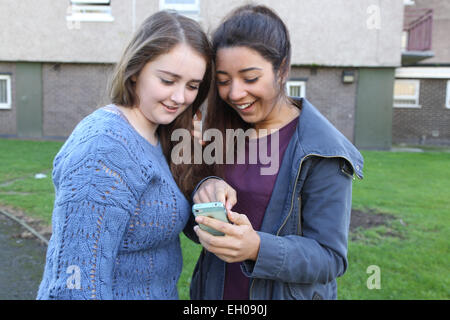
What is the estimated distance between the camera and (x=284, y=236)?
1636 millimetres

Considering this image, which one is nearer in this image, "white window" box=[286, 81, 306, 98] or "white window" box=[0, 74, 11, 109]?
"white window" box=[286, 81, 306, 98]

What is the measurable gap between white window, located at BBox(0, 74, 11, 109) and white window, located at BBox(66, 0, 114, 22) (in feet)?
11.2

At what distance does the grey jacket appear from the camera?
1.54 metres

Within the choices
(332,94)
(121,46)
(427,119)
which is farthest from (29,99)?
(427,119)

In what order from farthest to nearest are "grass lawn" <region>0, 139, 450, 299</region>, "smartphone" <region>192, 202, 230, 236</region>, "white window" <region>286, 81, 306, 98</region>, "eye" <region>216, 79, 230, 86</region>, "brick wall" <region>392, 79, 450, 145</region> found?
"brick wall" <region>392, 79, 450, 145</region>, "white window" <region>286, 81, 306, 98</region>, "grass lawn" <region>0, 139, 450, 299</region>, "eye" <region>216, 79, 230, 86</region>, "smartphone" <region>192, 202, 230, 236</region>

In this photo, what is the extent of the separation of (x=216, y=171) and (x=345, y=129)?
501 inches

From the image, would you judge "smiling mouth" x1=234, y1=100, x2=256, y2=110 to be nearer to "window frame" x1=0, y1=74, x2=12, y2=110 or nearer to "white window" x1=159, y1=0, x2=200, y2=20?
"white window" x1=159, y1=0, x2=200, y2=20

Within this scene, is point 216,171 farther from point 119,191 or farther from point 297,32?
point 297,32

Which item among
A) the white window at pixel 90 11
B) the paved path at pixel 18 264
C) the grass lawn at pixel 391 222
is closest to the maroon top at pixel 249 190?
the grass lawn at pixel 391 222

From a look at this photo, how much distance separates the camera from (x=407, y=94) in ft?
55.7

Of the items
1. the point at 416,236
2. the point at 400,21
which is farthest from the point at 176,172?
the point at 400,21

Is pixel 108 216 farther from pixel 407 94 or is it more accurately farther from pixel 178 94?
pixel 407 94

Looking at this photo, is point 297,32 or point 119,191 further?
point 297,32

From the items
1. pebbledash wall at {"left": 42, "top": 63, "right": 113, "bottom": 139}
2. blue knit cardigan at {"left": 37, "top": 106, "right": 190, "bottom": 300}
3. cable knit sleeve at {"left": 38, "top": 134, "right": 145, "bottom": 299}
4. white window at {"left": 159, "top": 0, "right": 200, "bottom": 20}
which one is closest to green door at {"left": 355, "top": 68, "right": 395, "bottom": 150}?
white window at {"left": 159, "top": 0, "right": 200, "bottom": 20}
